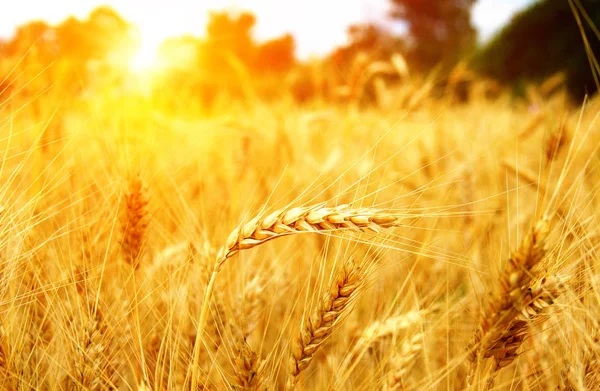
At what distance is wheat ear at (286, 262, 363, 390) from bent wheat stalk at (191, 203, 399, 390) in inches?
3.7

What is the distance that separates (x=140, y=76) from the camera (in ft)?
10.2

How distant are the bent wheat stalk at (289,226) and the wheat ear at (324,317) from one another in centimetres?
9

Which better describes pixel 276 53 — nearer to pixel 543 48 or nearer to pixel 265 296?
pixel 543 48

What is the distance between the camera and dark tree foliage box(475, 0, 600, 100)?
8.45 m

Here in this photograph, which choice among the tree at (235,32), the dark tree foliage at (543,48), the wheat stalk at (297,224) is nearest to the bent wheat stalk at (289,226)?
the wheat stalk at (297,224)

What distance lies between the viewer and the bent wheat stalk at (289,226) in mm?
662

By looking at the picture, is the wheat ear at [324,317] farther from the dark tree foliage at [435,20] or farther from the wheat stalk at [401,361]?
the dark tree foliage at [435,20]

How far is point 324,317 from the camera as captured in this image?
73 centimetres

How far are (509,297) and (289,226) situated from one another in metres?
0.37

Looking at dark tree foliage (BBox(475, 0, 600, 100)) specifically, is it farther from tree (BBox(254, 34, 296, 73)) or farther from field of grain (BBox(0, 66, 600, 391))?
tree (BBox(254, 34, 296, 73))

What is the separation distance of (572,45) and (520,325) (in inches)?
402

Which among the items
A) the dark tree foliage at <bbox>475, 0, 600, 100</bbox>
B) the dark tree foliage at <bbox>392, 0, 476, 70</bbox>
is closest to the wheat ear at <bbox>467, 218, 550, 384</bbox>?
the dark tree foliage at <bbox>475, 0, 600, 100</bbox>

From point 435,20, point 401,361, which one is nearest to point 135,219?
point 401,361

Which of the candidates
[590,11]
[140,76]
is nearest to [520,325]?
[140,76]
